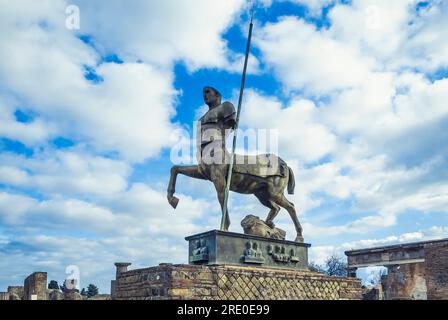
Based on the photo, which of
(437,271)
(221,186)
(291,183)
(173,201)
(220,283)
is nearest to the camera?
(220,283)

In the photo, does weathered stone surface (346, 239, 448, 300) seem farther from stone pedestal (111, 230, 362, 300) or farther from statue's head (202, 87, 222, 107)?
statue's head (202, 87, 222, 107)

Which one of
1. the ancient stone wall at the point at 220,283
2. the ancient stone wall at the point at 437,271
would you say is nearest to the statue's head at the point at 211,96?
the ancient stone wall at the point at 220,283

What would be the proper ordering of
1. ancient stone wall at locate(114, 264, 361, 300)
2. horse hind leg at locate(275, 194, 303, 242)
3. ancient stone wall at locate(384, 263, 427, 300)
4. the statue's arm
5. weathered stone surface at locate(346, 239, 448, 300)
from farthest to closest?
ancient stone wall at locate(384, 263, 427, 300), weathered stone surface at locate(346, 239, 448, 300), horse hind leg at locate(275, 194, 303, 242), the statue's arm, ancient stone wall at locate(114, 264, 361, 300)

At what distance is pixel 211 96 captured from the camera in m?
8.94

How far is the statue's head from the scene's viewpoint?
892 cm

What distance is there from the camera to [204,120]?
8.70 metres

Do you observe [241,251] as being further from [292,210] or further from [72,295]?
[72,295]

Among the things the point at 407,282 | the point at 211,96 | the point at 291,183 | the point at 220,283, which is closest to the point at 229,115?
the point at 211,96

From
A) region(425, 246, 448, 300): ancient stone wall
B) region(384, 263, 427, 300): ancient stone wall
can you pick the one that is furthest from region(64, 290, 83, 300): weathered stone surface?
region(384, 263, 427, 300): ancient stone wall

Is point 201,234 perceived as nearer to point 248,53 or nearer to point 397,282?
point 248,53

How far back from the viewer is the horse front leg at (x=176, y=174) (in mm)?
8492

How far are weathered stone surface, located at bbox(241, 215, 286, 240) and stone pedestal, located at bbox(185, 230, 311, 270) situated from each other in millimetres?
180

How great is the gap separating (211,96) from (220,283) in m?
3.50
